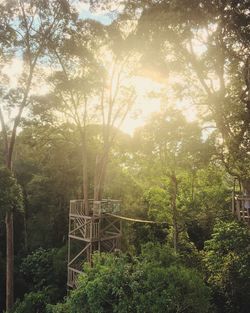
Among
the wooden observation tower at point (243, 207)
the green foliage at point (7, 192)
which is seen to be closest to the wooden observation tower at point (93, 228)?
the green foliage at point (7, 192)

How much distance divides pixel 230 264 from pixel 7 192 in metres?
7.74

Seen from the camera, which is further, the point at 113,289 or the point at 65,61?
the point at 65,61

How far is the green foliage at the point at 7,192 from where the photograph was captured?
1094 cm

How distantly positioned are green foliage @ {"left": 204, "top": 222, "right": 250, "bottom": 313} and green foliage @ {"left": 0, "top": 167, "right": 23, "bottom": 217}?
6.59 metres

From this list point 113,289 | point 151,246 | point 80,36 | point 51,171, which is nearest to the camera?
point 113,289

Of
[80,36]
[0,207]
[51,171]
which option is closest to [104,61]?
[80,36]

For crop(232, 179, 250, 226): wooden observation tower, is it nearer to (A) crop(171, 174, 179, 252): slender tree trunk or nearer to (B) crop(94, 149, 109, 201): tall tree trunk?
(A) crop(171, 174, 179, 252): slender tree trunk

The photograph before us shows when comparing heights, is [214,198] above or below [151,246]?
above

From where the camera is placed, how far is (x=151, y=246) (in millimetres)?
11727

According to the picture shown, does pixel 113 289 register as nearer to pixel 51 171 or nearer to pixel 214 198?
pixel 214 198

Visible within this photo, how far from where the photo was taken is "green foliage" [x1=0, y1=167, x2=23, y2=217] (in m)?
10.9

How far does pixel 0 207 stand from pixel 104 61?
739 cm

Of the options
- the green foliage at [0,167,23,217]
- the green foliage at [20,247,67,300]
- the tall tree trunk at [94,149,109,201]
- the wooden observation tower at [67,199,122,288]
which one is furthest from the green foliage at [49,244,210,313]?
the green foliage at [20,247,67,300]

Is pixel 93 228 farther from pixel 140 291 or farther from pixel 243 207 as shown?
pixel 243 207
